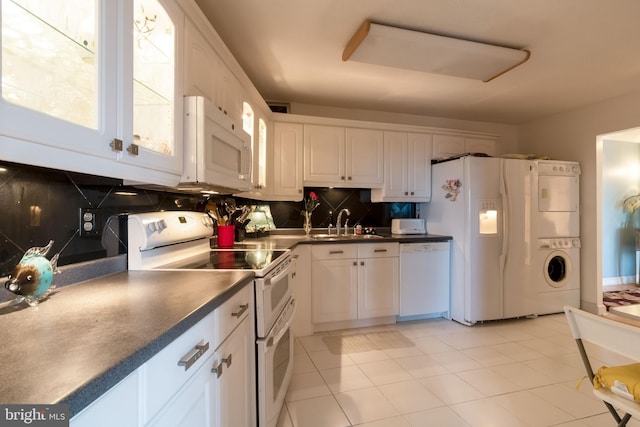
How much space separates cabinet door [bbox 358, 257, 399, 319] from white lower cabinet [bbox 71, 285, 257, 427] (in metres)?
1.76

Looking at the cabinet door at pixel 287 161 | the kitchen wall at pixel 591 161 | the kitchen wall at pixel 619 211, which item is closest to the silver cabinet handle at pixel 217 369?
the cabinet door at pixel 287 161

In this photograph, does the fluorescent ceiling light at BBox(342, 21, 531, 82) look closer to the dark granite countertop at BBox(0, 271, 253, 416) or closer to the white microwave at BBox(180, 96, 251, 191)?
the white microwave at BBox(180, 96, 251, 191)

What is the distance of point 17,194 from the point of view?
36.7 inches

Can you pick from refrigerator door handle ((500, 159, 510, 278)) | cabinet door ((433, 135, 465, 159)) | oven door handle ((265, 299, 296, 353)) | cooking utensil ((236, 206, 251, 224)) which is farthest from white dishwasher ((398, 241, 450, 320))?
cooking utensil ((236, 206, 251, 224))

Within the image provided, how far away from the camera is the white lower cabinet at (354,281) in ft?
9.28

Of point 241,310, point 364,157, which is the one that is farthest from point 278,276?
point 364,157

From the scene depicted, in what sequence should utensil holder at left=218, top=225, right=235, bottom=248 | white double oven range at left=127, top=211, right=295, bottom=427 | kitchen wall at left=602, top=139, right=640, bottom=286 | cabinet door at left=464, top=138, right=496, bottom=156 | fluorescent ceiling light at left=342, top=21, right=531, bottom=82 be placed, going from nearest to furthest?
white double oven range at left=127, top=211, right=295, bottom=427 → fluorescent ceiling light at left=342, top=21, right=531, bottom=82 → utensil holder at left=218, top=225, right=235, bottom=248 → cabinet door at left=464, top=138, right=496, bottom=156 → kitchen wall at left=602, top=139, right=640, bottom=286

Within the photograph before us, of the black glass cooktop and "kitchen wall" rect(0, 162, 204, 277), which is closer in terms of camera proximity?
"kitchen wall" rect(0, 162, 204, 277)

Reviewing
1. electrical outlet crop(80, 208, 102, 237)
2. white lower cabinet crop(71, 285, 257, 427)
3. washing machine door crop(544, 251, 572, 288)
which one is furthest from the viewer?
washing machine door crop(544, 251, 572, 288)

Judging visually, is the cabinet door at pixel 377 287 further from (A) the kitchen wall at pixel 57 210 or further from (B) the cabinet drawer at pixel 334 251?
(A) the kitchen wall at pixel 57 210

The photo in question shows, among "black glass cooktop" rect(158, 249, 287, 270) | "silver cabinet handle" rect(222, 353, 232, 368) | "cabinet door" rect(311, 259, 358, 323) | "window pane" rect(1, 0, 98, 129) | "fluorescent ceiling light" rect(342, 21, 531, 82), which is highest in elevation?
"fluorescent ceiling light" rect(342, 21, 531, 82)

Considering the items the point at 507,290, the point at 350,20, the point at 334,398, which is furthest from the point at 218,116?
the point at 507,290

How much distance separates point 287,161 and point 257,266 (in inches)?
71.9

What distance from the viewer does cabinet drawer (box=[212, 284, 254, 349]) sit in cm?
99
